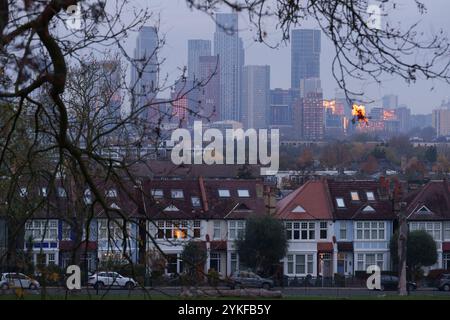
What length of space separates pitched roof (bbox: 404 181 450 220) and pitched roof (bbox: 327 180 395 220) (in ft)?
3.42

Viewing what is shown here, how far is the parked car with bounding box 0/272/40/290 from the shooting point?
8.94 meters

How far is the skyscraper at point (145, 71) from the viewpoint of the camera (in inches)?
359

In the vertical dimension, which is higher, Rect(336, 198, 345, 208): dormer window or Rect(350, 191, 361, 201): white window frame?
Rect(350, 191, 361, 201): white window frame

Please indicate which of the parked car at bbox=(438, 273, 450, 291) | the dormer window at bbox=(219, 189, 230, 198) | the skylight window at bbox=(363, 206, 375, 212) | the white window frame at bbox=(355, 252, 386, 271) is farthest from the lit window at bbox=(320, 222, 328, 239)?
the parked car at bbox=(438, 273, 450, 291)

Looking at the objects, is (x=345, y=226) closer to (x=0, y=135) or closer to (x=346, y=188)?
(x=346, y=188)

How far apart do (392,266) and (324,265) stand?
3.15m

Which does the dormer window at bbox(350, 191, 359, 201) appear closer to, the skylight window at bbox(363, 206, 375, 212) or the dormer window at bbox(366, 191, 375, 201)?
the dormer window at bbox(366, 191, 375, 201)

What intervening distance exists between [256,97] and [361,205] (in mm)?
11832

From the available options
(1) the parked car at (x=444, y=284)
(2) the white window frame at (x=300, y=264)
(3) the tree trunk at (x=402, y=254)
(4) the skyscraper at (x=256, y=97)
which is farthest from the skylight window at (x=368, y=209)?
(1) the parked car at (x=444, y=284)

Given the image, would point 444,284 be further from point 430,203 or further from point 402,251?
point 430,203

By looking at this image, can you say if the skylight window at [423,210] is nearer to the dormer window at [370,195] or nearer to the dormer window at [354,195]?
the dormer window at [370,195]

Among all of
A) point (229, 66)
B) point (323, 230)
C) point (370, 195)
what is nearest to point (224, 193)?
point (323, 230)

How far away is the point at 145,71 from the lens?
934cm

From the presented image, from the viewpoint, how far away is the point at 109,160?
27.1 ft
